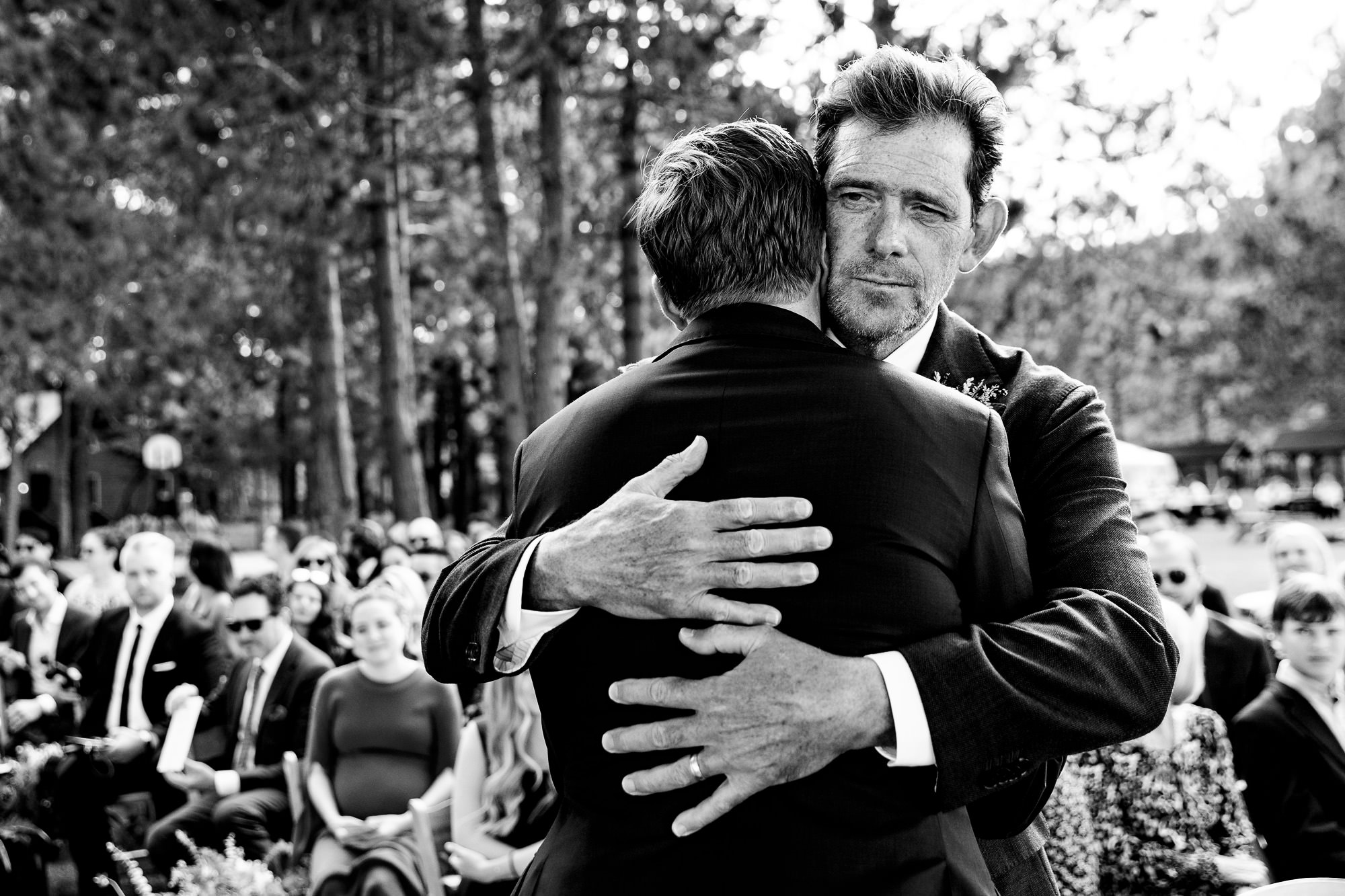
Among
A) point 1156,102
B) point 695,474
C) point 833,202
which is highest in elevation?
point 1156,102

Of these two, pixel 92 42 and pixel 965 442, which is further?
pixel 92 42

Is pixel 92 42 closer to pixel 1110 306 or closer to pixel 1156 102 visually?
pixel 1156 102

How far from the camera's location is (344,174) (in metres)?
12.0

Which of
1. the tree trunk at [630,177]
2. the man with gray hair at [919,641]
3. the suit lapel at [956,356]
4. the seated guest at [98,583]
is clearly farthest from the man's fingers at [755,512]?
the seated guest at [98,583]

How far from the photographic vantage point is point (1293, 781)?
4578 mm

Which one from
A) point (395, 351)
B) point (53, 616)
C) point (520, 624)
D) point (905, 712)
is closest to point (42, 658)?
point (53, 616)

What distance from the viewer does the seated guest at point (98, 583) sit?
11.6 meters

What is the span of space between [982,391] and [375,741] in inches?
186

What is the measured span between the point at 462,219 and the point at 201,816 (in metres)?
13.1

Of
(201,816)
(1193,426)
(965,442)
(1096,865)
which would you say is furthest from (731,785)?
(1193,426)

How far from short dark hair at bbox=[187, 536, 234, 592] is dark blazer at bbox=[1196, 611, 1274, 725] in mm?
7029

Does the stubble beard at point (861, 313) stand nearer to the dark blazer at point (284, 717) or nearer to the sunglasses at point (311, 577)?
the dark blazer at point (284, 717)

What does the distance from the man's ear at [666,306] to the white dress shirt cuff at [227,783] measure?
19.5ft

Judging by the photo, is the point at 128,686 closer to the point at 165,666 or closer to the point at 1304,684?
the point at 165,666
